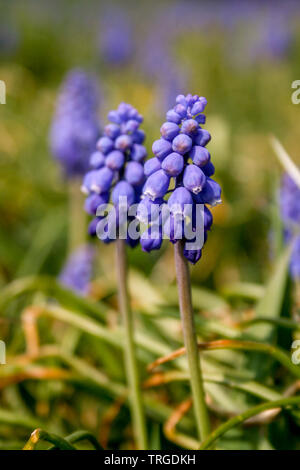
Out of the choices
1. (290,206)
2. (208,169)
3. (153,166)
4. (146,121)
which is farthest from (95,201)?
(146,121)

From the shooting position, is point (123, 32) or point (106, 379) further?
point (123, 32)

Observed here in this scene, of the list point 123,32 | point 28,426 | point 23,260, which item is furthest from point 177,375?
point 123,32

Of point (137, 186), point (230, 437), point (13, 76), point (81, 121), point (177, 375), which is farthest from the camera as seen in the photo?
point (13, 76)

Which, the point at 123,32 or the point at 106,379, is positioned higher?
the point at 123,32

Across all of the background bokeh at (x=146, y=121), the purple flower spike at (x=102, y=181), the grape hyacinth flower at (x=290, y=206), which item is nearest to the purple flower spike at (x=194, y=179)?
the purple flower spike at (x=102, y=181)

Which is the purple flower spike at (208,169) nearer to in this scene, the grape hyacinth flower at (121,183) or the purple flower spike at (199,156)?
the purple flower spike at (199,156)

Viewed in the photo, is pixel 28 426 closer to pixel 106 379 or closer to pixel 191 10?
pixel 106 379

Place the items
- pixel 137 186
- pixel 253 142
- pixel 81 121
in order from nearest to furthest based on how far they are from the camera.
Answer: pixel 137 186
pixel 81 121
pixel 253 142
